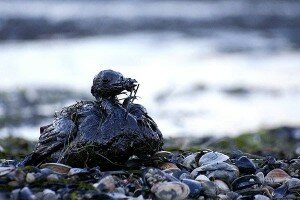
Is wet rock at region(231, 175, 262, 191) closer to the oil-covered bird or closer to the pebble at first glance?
the pebble

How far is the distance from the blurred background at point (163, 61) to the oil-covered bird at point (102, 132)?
4.94 m

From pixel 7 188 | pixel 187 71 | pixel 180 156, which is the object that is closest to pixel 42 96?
pixel 187 71

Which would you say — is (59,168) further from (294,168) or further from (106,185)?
(294,168)

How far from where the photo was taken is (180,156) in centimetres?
620

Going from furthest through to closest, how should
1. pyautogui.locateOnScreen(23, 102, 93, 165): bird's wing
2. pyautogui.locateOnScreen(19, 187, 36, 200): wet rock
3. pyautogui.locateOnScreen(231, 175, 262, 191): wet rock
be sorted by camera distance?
pyautogui.locateOnScreen(23, 102, 93, 165): bird's wing, pyautogui.locateOnScreen(231, 175, 262, 191): wet rock, pyautogui.locateOnScreen(19, 187, 36, 200): wet rock

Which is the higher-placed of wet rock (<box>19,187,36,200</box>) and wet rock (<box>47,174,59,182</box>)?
wet rock (<box>47,174,59,182</box>)

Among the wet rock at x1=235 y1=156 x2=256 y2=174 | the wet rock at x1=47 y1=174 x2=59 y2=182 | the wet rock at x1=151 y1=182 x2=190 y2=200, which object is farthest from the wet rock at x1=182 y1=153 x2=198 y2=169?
the wet rock at x1=47 y1=174 x2=59 y2=182

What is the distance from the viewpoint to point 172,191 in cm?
498

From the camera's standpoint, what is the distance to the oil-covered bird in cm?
546

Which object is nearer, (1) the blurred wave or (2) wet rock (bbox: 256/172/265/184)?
(2) wet rock (bbox: 256/172/265/184)

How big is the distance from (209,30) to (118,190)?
66.1 feet

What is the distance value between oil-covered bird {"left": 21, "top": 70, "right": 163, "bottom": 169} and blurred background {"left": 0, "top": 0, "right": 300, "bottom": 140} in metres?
4.94

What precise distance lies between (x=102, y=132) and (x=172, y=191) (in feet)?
2.58

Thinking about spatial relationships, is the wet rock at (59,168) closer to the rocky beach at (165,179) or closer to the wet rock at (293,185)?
the rocky beach at (165,179)
